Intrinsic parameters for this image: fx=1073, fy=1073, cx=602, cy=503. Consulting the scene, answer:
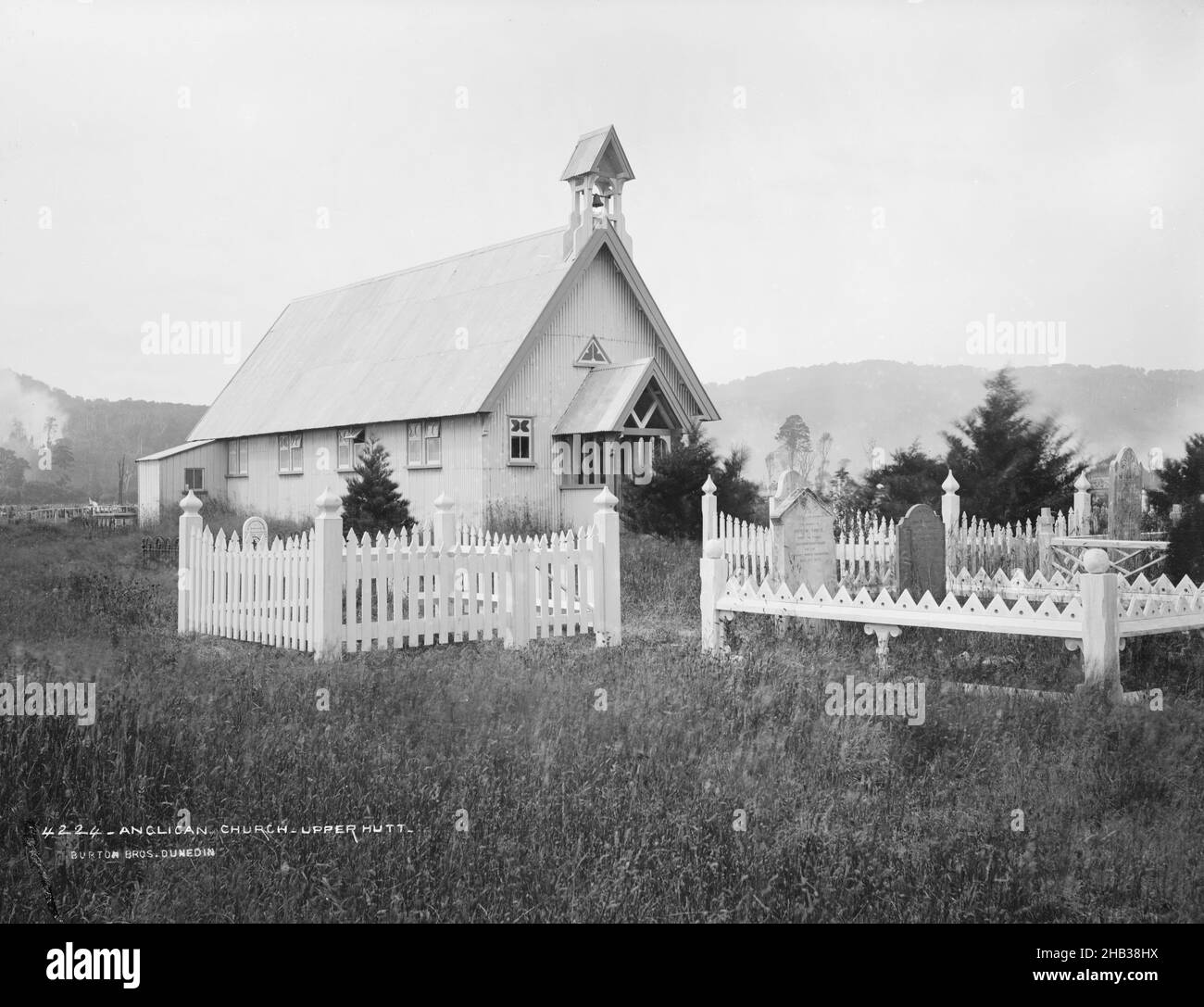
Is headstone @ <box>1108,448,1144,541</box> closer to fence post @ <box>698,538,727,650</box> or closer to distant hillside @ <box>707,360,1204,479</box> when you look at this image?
distant hillside @ <box>707,360,1204,479</box>

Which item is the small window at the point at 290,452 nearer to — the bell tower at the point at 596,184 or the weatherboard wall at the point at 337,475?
the weatherboard wall at the point at 337,475

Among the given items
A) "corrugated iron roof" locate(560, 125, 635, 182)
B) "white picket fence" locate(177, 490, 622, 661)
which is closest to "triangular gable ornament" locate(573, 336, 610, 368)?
"corrugated iron roof" locate(560, 125, 635, 182)

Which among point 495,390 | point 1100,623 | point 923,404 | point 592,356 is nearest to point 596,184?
point 592,356

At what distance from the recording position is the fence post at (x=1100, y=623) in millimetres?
8023

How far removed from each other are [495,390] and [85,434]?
9.51 meters

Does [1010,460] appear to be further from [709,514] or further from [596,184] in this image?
[596,184]

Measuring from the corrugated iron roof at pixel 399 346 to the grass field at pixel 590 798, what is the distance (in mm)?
13111

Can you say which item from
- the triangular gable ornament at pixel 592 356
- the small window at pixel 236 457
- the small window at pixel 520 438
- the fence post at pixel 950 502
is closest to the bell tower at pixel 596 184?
the triangular gable ornament at pixel 592 356

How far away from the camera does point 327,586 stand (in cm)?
949

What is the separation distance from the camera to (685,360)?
23.7m

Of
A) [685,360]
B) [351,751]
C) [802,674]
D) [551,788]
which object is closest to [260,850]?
[351,751]
